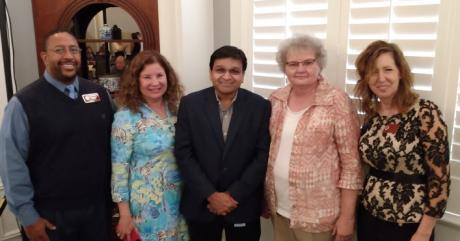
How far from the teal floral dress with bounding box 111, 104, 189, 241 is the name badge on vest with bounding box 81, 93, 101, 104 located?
0.64ft

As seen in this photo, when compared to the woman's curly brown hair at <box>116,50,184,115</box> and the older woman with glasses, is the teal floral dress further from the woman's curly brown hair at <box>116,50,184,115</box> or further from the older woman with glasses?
the older woman with glasses

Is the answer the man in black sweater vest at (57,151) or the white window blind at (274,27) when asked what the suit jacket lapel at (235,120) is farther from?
the man in black sweater vest at (57,151)

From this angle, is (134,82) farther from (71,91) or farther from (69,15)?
(69,15)

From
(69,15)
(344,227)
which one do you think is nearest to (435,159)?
(344,227)

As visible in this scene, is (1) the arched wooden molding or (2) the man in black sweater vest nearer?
(2) the man in black sweater vest

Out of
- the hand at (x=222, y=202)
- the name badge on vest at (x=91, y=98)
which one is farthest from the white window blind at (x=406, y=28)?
the name badge on vest at (x=91, y=98)

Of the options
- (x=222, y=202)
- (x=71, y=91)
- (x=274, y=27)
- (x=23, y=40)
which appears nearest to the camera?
(x=222, y=202)

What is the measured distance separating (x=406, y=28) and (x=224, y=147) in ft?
3.05

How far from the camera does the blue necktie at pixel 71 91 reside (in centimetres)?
174

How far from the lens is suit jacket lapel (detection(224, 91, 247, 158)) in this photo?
1.64 m

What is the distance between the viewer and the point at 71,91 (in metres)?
1.75

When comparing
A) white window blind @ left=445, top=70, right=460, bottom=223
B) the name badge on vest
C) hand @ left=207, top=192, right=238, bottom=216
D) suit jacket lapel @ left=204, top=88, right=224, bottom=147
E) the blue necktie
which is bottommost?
hand @ left=207, top=192, right=238, bottom=216

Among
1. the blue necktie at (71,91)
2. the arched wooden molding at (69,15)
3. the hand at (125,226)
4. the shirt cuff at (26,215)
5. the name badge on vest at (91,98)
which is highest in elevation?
the arched wooden molding at (69,15)

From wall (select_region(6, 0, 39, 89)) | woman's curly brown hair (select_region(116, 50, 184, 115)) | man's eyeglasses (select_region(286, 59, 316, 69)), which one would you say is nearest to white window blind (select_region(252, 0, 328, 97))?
man's eyeglasses (select_region(286, 59, 316, 69))
